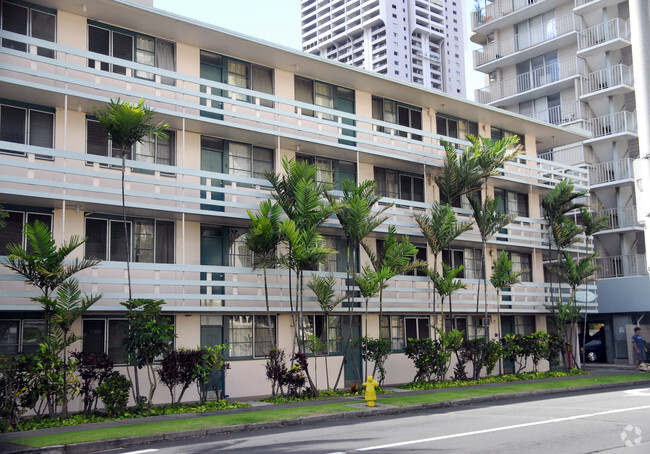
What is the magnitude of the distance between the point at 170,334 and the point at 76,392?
113 inches

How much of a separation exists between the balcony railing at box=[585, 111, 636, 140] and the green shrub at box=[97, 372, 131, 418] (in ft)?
102

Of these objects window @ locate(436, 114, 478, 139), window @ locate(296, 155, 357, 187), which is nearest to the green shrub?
window @ locate(296, 155, 357, 187)

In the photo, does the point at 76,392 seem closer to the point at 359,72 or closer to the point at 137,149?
the point at 137,149

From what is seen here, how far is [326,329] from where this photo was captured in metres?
23.9

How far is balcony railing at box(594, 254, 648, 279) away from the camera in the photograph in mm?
36625

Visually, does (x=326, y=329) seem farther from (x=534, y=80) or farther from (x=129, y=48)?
(x=534, y=80)

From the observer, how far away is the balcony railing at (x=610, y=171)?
37281 millimetres

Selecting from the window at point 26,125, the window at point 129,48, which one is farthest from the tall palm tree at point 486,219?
the window at point 26,125

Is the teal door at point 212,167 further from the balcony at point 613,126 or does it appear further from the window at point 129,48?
the balcony at point 613,126

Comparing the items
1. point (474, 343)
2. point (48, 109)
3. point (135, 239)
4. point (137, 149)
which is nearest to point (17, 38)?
point (48, 109)

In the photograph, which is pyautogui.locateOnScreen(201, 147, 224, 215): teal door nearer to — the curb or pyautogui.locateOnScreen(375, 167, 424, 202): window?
pyautogui.locateOnScreen(375, 167, 424, 202): window

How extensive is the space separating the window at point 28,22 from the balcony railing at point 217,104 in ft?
1.91

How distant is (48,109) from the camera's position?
1902cm

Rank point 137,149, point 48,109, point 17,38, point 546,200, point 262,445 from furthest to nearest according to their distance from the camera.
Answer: point 546,200 → point 137,149 → point 48,109 → point 17,38 → point 262,445
